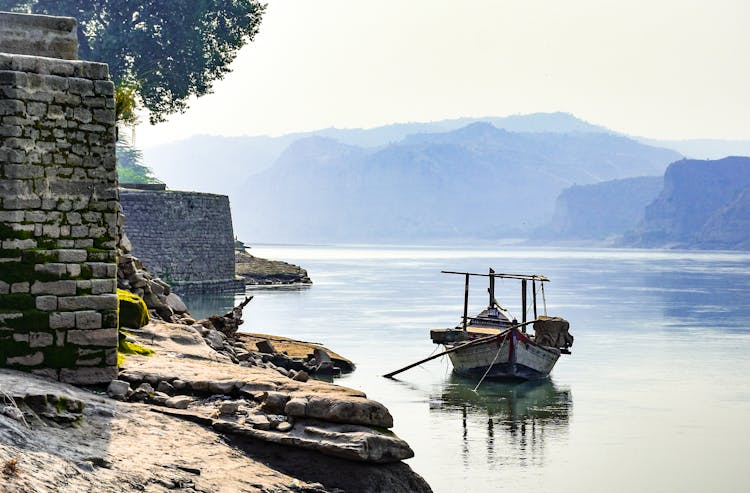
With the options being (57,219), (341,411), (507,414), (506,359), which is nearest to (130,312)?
(57,219)

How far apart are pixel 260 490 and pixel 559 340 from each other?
22.9m

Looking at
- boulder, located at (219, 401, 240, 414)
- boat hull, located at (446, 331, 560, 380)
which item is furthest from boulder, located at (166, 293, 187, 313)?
boat hull, located at (446, 331, 560, 380)

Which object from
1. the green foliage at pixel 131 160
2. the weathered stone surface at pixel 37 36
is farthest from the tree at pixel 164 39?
the green foliage at pixel 131 160

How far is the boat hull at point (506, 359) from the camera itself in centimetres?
2922

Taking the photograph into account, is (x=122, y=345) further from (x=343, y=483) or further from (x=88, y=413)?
(x=343, y=483)

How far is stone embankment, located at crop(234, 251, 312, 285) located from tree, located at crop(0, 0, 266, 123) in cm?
1723

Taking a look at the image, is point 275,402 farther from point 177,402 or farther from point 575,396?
point 575,396

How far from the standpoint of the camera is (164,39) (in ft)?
173

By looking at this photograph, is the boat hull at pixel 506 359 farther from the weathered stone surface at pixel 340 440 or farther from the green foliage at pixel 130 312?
the weathered stone surface at pixel 340 440

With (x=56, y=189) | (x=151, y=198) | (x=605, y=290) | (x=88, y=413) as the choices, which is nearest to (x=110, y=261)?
(x=56, y=189)

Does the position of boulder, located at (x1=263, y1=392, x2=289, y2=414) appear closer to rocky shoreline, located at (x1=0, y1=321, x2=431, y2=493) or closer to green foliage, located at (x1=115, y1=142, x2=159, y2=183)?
rocky shoreline, located at (x1=0, y1=321, x2=431, y2=493)

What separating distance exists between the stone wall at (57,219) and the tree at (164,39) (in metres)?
41.2

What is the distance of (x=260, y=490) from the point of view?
1034 cm

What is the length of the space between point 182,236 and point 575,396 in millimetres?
28311
